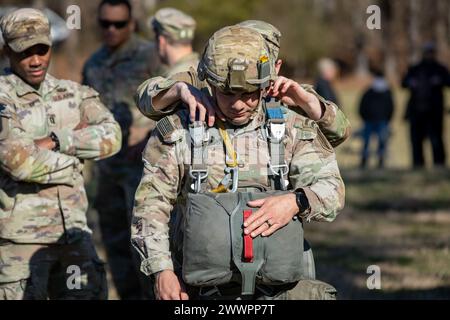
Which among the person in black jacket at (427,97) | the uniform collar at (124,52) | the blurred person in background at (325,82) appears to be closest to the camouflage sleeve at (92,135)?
A: the uniform collar at (124,52)

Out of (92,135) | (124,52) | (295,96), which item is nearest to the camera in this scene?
(295,96)

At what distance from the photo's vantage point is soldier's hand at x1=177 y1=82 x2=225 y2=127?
4.85 metres

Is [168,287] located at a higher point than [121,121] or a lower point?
lower

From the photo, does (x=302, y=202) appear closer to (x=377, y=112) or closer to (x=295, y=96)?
(x=295, y=96)

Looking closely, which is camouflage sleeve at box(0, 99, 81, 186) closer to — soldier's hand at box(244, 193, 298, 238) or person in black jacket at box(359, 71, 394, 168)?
soldier's hand at box(244, 193, 298, 238)

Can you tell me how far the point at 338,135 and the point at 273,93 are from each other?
1.52 feet

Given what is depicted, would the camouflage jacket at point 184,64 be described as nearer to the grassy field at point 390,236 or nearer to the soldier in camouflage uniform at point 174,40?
the soldier in camouflage uniform at point 174,40

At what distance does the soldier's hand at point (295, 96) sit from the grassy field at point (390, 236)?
356cm

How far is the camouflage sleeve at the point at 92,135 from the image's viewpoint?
621cm

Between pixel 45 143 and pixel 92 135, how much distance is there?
0.91 ft

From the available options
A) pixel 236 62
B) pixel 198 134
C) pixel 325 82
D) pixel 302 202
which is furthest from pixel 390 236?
pixel 325 82

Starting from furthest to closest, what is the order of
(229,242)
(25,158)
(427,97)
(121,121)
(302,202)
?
(427,97) < (121,121) < (25,158) < (302,202) < (229,242)

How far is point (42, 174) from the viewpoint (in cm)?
604

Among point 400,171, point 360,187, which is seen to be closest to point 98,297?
point 360,187
